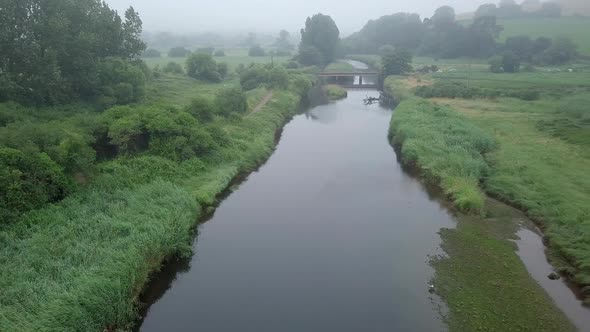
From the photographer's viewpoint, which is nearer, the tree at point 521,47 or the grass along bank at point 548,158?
the grass along bank at point 548,158

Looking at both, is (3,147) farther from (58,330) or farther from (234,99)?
(234,99)

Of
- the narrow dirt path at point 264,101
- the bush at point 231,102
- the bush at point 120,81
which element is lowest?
the narrow dirt path at point 264,101

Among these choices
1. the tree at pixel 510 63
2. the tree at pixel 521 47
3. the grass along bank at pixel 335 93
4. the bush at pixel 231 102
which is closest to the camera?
the bush at pixel 231 102

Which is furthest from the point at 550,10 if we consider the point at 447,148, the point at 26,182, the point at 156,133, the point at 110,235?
the point at 26,182

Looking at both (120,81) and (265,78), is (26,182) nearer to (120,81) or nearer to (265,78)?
(120,81)

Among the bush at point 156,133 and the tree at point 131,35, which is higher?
the tree at point 131,35

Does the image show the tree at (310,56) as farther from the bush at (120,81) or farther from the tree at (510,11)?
the tree at (510,11)

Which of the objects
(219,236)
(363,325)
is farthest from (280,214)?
(363,325)

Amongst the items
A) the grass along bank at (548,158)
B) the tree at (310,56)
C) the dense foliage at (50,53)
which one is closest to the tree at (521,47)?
the grass along bank at (548,158)
